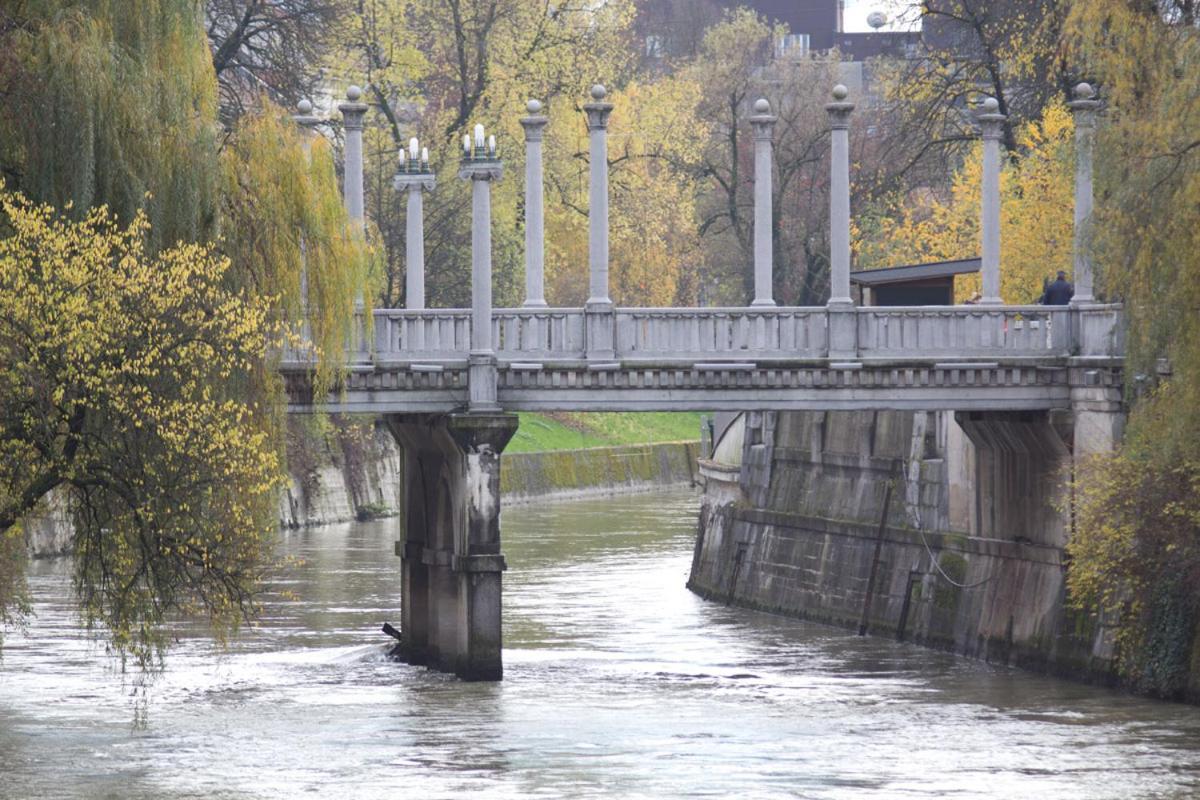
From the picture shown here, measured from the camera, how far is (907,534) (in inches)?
1695

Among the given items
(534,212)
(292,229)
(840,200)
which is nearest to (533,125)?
(534,212)

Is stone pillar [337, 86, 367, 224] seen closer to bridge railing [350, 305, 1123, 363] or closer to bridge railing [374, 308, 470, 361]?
bridge railing [374, 308, 470, 361]

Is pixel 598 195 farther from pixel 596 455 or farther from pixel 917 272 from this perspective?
pixel 596 455

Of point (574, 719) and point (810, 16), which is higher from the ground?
point (810, 16)

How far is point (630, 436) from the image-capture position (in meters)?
89.9

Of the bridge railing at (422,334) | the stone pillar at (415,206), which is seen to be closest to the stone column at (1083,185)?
the bridge railing at (422,334)

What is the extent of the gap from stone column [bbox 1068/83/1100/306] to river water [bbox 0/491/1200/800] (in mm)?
5643

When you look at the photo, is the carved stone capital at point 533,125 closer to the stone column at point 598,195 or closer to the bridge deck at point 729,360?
the stone column at point 598,195

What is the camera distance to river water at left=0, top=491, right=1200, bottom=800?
27469 mm

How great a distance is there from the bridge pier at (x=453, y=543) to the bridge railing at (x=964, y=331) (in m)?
5.26

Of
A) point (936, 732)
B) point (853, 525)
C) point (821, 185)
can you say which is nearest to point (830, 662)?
point (853, 525)

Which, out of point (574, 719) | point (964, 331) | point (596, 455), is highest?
point (964, 331)

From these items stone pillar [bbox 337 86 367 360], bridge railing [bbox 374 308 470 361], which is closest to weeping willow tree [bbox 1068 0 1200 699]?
bridge railing [bbox 374 308 470 361]

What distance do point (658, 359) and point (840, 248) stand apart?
10.3 feet
